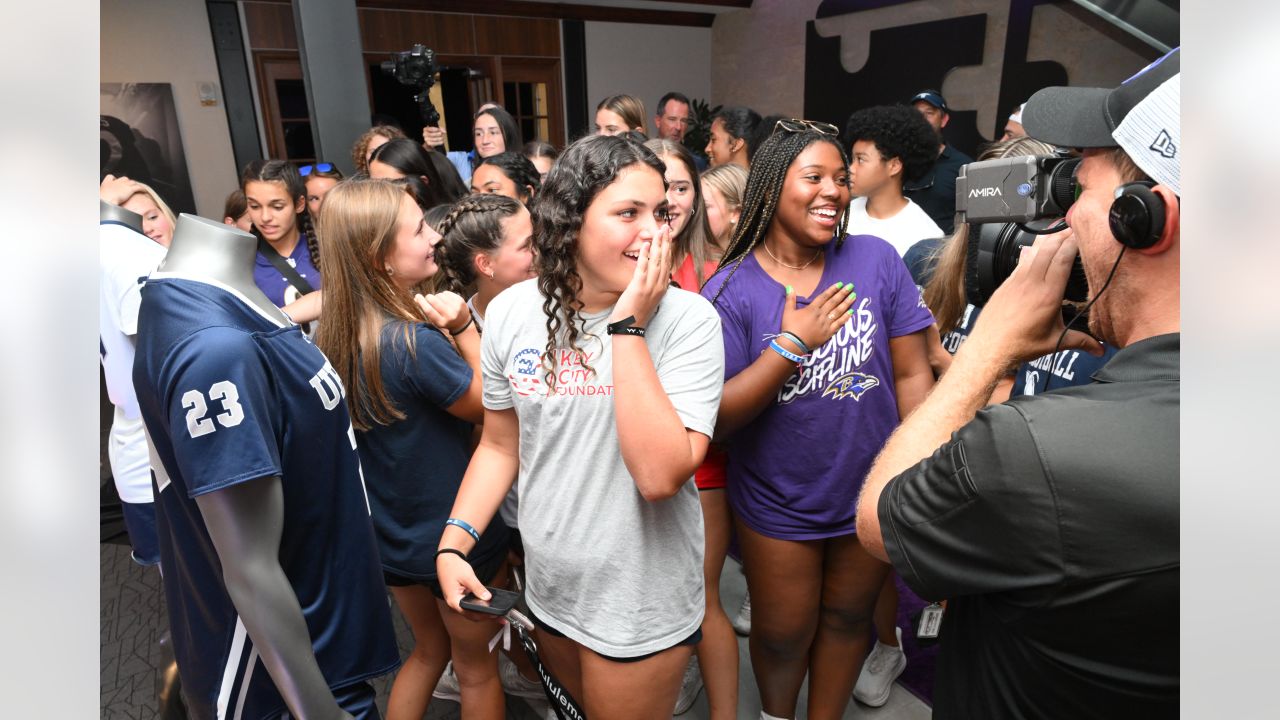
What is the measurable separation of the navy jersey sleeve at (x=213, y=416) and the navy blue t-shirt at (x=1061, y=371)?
1.33 meters

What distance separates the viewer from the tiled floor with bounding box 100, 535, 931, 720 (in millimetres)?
2113

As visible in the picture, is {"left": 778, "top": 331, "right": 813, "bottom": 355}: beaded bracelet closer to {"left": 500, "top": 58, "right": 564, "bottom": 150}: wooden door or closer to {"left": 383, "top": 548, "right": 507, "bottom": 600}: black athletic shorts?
{"left": 383, "top": 548, "right": 507, "bottom": 600}: black athletic shorts

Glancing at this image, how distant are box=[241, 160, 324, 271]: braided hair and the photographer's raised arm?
251 centimetres

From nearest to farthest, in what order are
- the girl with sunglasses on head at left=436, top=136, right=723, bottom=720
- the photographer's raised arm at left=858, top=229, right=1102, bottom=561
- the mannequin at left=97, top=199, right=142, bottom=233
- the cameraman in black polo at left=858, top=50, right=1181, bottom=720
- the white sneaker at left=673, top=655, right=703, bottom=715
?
the cameraman in black polo at left=858, top=50, right=1181, bottom=720
the photographer's raised arm at left=858, top=229, right=1102, bottom=561
the girl with sunglasses on head at left=436, top=136, right=723, bottom=720
the mannequin at left=97, top=199, right=142, bottom=233
the white sneaker at left=673, top=655, right=703, bottom=715

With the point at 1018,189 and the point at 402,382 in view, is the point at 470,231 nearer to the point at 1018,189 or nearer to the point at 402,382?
the point at 402,382

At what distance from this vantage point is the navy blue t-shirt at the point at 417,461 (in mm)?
1531

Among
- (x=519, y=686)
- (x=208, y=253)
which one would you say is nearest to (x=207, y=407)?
(x=208, y=253)

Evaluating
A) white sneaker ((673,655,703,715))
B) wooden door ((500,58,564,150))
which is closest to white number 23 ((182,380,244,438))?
white sneaker ((673,655,703,715))

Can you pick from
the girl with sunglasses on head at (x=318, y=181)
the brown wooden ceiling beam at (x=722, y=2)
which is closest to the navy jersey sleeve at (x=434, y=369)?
the girl with sunglasses on head at (x=318, y=181)

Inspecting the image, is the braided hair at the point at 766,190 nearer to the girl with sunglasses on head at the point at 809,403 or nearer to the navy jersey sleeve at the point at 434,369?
the girl with sunglasses on head at the point at 809,403
